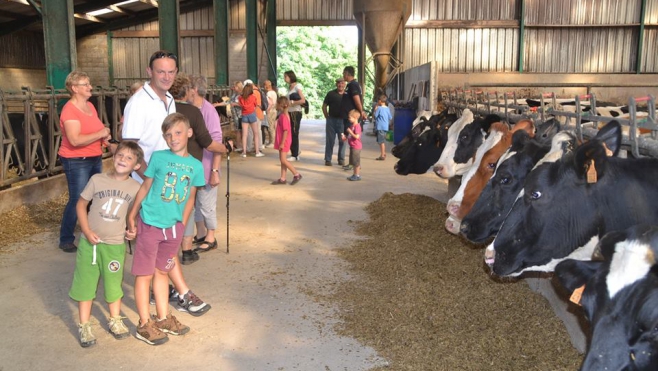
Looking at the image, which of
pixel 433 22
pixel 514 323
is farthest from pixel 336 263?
pixel 433 22

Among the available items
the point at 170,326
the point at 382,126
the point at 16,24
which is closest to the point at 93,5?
the point at 16,24

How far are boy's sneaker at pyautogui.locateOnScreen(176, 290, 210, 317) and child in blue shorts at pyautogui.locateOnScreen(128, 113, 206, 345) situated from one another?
1.29 ft

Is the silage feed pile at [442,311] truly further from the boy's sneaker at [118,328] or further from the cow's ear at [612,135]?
the boy's sneaker at [118,328]

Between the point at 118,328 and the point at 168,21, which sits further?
the point at 168,21

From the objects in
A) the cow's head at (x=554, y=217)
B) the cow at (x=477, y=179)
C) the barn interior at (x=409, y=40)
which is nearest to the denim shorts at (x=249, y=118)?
the barn interior at (x=409, y=40)

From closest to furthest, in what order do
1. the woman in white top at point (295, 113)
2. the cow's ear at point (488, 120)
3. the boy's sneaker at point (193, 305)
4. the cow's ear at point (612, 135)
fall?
1. the cow's ear at point (612, 135)
2. the boy's sneaker at point (193, 305)
3. the cow's ear at point (488, 120)
4. the woman in white top at point (295, 113)

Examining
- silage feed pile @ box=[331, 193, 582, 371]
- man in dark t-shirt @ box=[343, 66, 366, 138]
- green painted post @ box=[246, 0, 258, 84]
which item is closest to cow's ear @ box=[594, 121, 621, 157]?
silage feed pile @ box=[331, 193, 582, 371]

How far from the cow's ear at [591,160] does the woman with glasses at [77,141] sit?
4594mm

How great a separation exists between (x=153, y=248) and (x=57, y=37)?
22.4ft

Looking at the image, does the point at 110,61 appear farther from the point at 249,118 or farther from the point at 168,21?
the point at 249,118

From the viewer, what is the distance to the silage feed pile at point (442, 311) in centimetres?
391

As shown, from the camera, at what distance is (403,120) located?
1595 cm

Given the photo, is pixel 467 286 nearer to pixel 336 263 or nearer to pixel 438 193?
pixel 336 263

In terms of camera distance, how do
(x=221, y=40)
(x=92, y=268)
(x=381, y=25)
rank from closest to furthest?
(x=92, y=268)
(x=221, y=40)
(x=381, y=25)
